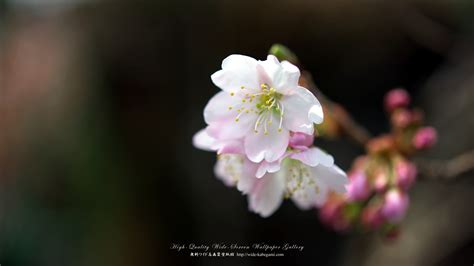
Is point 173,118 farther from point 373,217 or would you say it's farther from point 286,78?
point 286,78

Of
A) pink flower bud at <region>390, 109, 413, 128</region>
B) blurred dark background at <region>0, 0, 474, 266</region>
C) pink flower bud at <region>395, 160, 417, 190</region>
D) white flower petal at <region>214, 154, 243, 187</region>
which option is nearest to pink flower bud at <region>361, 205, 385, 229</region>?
pink flower bud at <region>395, 160, 417, 190</region>

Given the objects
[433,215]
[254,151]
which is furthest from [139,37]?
[254,151]

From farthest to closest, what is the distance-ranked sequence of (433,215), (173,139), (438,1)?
(173,139) < (438,1) < (433,215)

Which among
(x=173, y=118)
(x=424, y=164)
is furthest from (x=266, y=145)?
(x=173, y=118)

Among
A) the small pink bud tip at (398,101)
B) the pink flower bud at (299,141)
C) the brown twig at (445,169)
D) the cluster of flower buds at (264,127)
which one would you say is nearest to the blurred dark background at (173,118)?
the brown twig at (445,169)

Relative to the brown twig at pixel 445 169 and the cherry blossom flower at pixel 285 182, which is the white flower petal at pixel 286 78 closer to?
the cherry blossom flower at pixel 285 182

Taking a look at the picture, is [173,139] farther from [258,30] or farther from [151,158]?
[258,30]
